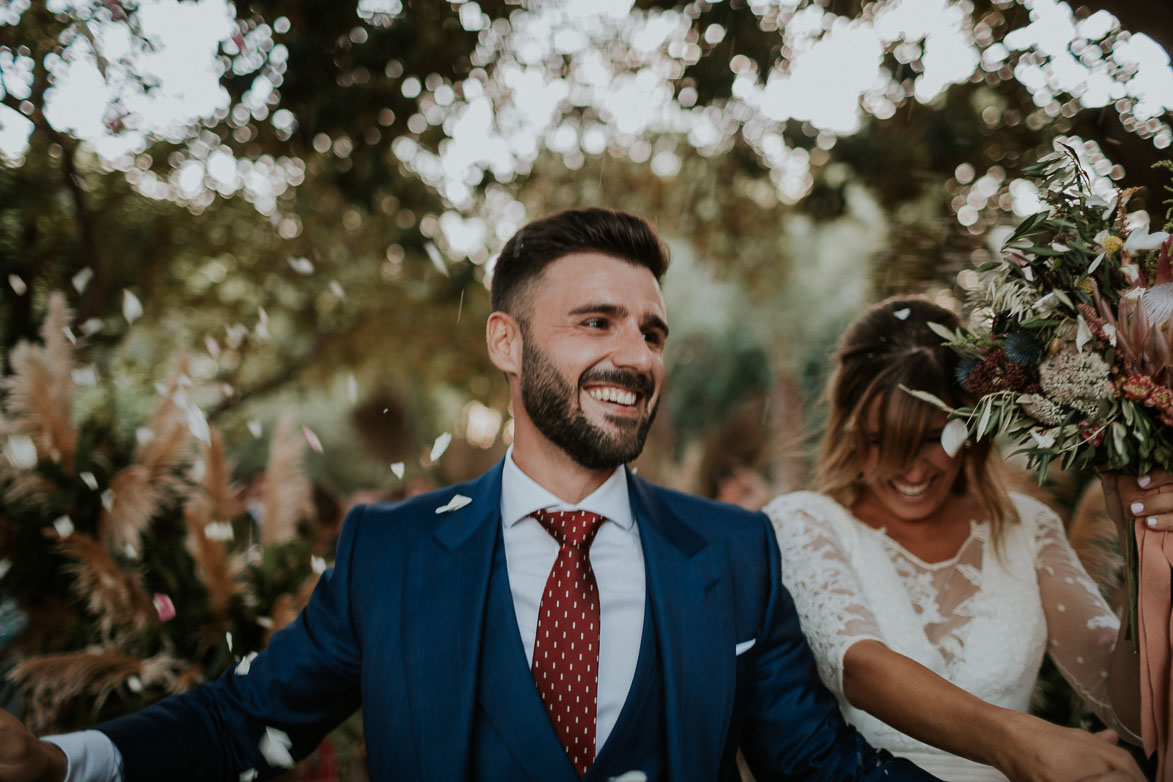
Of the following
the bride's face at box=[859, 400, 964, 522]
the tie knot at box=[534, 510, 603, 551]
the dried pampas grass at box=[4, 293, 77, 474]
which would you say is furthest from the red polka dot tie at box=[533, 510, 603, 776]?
the dried pampas grass at box=[4, 293, 77, 474]

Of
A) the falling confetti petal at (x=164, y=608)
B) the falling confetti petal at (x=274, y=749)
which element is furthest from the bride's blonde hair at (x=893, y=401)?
the falling confetti petal at (x=164, y=608)

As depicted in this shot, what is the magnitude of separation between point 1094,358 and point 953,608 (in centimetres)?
112

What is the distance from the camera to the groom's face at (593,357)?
7.73 ft

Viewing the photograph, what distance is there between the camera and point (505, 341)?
265 cm

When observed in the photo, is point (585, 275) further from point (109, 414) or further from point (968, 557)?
point (109, 414)

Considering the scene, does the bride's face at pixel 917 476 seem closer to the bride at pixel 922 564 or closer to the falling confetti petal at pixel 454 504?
the bride at pixel 922 564

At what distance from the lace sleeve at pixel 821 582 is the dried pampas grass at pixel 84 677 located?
88.0 inches

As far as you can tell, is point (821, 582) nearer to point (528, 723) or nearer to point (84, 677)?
point (528, 723)

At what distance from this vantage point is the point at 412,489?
23.4 ft

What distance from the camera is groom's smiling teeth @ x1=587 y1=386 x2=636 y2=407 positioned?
2.37 metres

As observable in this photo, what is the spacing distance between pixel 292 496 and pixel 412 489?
11.6 ft

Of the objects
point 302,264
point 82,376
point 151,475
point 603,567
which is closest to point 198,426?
point 151,475

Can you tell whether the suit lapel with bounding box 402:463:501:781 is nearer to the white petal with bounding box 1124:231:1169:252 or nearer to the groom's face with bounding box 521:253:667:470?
the groom's face with bounding box 521:253:667:470

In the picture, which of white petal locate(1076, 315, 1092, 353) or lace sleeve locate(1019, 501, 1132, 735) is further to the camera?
lace sleeve locate(1019, 501, 1132, 735)
